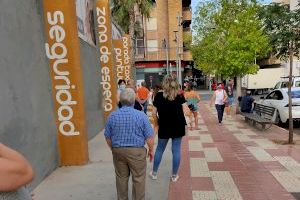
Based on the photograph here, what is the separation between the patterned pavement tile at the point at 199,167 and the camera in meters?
7.20

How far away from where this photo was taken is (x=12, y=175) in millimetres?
1892

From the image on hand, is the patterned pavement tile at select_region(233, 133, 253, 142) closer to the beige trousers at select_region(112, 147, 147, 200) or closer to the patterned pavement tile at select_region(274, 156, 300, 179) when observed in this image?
the patterned pavement tile at select_region(274, 156, 300, 179)

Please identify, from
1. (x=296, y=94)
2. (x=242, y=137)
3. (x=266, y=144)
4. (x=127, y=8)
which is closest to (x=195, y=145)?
(x=266, y=144)

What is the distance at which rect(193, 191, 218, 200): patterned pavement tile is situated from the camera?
584 centimetres

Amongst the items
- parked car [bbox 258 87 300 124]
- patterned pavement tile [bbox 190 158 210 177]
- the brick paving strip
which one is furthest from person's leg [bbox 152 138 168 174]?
parked car [bbox 258 87 300 124]

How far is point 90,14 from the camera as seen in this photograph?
43.5 feet

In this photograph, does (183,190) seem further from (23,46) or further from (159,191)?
(23,46)

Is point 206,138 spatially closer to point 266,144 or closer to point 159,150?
point 266,144

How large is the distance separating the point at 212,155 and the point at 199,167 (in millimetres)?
1241

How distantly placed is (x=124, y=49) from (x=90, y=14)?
31.8 ft

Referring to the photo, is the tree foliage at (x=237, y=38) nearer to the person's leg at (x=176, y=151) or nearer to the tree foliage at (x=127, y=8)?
the tree foliage at (x=127, y=8)

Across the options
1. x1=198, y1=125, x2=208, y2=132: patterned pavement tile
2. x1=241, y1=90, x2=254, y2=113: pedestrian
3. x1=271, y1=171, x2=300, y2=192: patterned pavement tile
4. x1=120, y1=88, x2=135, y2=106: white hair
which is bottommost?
x1=198, y1=125, x2=208, y2=132: patterned pavement tile

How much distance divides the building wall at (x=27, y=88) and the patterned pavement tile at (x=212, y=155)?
3.08m

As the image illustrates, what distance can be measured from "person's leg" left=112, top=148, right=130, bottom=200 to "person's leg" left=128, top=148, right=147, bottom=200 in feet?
0.26
